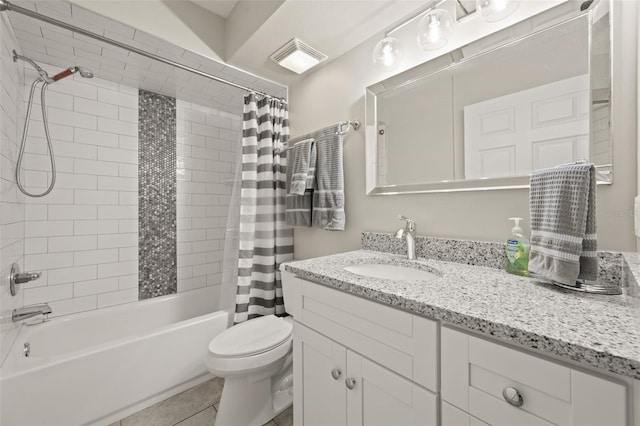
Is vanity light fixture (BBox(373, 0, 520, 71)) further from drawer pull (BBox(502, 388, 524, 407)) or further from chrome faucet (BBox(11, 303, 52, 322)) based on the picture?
chrome faucet (BBox(11, 303, 52, 322))

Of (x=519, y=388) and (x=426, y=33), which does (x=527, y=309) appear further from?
(x=426, y=33)

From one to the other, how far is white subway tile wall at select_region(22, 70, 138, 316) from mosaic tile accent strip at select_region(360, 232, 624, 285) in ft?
6.91

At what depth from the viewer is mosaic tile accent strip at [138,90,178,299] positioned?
2291 mm

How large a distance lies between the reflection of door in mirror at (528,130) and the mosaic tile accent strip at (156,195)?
2.43 m

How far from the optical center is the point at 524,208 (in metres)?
1.02

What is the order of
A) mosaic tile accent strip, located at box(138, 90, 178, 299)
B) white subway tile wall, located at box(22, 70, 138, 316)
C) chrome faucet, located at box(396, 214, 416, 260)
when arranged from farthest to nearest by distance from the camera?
1. mosaic tile accent strip, located at box(138, 90, 178, 299)
2. white subway tile wall, located at box(22, 70, 138, 316)
3. chrome faucet, located at box(396, 214, 416, 260)

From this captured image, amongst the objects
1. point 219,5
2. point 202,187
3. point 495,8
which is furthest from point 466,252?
point 202,187

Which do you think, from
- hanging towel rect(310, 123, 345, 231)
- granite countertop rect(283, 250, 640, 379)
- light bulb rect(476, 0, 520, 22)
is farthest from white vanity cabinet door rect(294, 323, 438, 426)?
light bulb rect(476, 0, 520, 22)

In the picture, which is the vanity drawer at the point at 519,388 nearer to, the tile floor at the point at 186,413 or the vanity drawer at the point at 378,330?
the vanity drawer at the point at 378,330

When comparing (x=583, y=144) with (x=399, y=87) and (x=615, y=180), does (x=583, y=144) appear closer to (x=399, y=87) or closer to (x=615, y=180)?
(x=615, y=180)

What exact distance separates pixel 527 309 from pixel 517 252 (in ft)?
1.32

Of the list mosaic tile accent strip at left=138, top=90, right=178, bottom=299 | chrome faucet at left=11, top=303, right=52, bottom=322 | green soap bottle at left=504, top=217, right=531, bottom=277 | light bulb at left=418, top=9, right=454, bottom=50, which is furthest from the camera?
mosaic tile accent strip at left=138, top=90, right=178, bottom=299

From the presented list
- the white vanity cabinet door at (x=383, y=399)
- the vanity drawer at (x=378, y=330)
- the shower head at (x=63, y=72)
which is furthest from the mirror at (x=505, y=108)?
the shower head at (x=63, y=72)

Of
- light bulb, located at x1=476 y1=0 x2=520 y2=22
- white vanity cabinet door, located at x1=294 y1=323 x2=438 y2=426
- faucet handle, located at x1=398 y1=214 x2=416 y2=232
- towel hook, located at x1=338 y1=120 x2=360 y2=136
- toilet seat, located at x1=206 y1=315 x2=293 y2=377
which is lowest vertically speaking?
toilet seat, located at x1=206 y1=315 x2=293 y2=377
